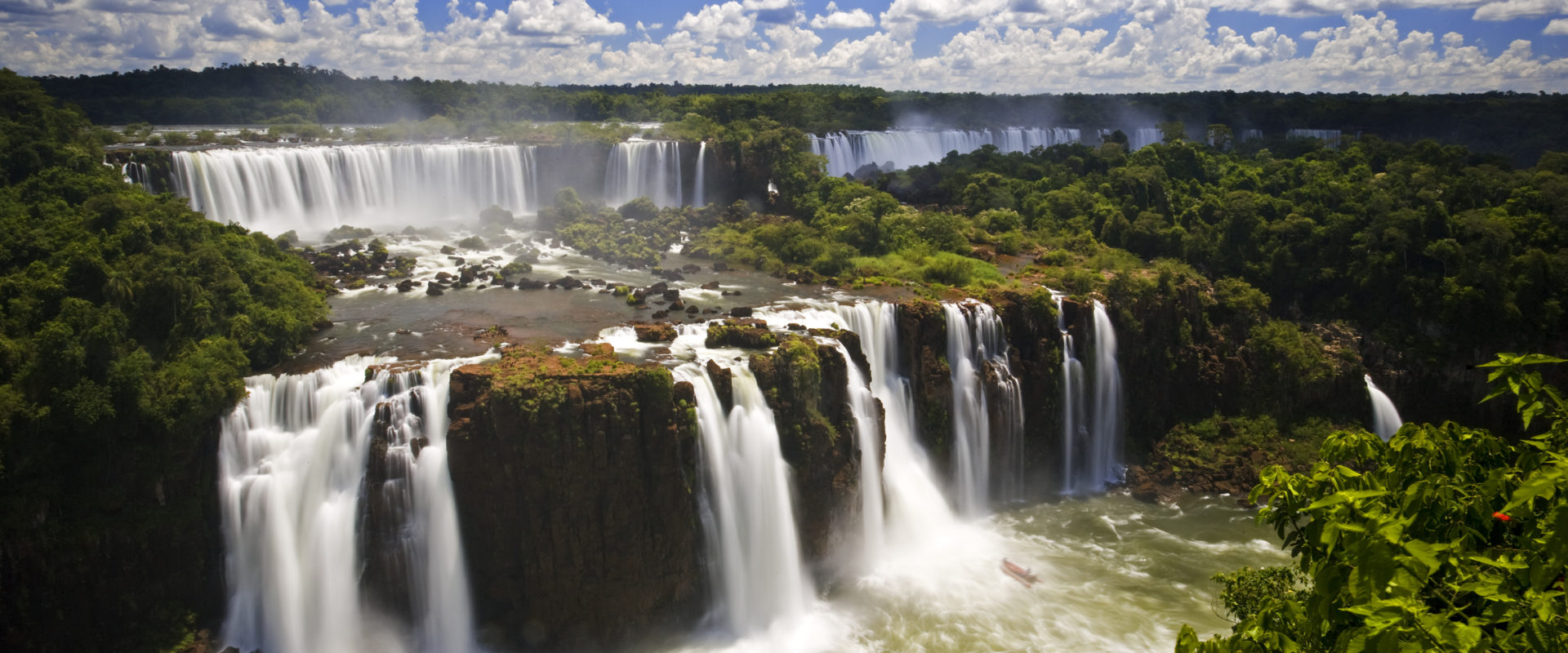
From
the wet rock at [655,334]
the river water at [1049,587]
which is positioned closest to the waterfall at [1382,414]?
the river water at [1049,587]

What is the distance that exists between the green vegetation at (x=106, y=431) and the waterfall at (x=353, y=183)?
14.2 metres

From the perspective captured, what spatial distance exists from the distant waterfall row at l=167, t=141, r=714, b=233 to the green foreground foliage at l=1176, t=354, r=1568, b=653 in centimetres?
3821

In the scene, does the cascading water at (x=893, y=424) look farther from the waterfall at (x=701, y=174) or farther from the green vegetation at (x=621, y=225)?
the waterfall at (x=701, y=174)

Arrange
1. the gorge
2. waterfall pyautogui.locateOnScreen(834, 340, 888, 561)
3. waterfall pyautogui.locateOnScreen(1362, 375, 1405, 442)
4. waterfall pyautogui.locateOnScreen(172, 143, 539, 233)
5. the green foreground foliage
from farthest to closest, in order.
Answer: waterfall pyautogui.locateOnScreen(172, 143, 539, 233) → waterfall pyautogui.locateOnScreen(1362, 375, 1405, 442) → waterfall pyautogui.locateOnScreen(834, 340, 888, 561) → the gorge → the green foreground foliage

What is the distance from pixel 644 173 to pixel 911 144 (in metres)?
23.8

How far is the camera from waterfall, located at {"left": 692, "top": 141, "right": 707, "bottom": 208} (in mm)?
48406

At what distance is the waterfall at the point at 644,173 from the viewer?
4750 cm

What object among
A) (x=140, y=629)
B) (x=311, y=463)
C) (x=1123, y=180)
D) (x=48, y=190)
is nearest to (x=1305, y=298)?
(x=1123, y=180)

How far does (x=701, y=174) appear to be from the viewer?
48469 millimetres

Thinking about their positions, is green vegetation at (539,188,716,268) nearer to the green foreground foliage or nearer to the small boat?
the small boat

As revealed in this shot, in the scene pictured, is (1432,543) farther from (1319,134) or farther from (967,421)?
(1319,134)

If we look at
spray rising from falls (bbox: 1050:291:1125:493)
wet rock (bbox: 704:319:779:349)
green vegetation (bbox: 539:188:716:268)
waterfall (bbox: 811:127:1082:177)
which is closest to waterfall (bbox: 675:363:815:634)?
wet rock (bbox: 704:319:779:349)

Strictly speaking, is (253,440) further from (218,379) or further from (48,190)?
(48,190)

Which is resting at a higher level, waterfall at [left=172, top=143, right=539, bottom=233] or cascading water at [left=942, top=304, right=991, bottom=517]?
waterfall at [left=172, top=143, right=539, bottom=233]
